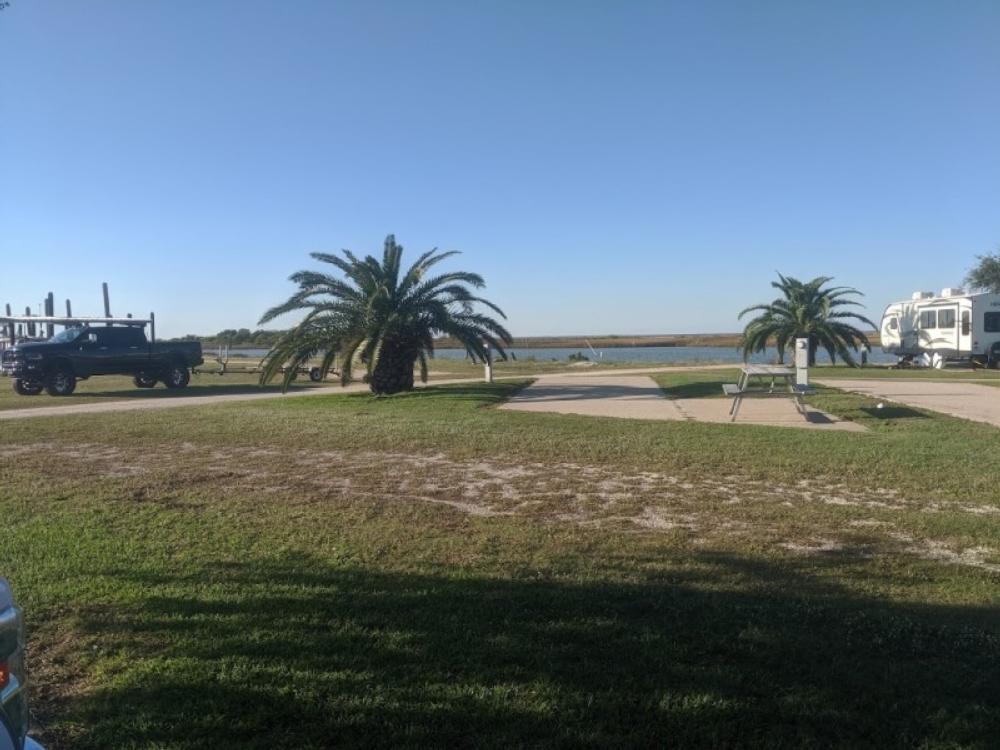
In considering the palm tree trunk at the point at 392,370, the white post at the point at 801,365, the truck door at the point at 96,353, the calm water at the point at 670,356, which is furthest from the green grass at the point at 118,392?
the white post at the point at 801,365

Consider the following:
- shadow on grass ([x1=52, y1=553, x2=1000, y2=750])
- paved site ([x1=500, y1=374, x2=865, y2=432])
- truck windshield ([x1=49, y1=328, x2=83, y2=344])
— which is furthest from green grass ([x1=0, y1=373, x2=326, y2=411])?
shadow on grass ([x1=52, y1=553, x2=1000, y2=750])

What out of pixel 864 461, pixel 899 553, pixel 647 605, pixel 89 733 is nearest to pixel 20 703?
pixel 89 733

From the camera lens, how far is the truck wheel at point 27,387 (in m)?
22.6

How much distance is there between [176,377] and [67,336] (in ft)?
10.5

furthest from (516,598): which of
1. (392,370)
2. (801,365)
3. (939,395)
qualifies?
(939,395)

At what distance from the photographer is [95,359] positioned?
23.5 metres

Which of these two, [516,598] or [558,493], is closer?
[516,598]

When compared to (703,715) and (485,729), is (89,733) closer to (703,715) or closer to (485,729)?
(485,729)

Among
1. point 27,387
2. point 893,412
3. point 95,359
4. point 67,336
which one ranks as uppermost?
point 67,336

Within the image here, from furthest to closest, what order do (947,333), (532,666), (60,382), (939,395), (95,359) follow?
(947,333) < (95,359) < (60,382) < (939,395) < (532,666)

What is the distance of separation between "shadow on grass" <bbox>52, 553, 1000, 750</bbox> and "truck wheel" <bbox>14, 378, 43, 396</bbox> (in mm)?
20661

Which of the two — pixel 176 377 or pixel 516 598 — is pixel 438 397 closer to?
pixel 176 377

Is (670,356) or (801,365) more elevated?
(801,365)

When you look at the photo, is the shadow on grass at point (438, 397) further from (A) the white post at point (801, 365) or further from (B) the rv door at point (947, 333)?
(B) the rv door at point (947, 333)
